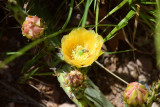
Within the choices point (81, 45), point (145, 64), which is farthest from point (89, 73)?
point (145, 64)

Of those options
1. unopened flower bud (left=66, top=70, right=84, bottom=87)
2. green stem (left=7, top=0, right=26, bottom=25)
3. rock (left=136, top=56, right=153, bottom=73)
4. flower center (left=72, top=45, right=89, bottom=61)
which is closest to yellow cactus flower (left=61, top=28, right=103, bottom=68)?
flower center (left=72, top=45, right=89, bottom=61)

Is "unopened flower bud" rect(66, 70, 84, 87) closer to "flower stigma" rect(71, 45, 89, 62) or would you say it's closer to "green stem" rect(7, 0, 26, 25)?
"flower stigma" rect(71, 45, 89, 62)

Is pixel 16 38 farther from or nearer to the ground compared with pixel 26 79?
farther from the ground

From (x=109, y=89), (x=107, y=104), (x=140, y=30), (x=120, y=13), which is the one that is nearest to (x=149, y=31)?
(x=140, y=30)

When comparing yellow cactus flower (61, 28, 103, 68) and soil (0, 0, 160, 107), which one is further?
soil (0, 0, 160, 107)

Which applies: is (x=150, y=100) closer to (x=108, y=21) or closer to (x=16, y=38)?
(x=108, y=21)

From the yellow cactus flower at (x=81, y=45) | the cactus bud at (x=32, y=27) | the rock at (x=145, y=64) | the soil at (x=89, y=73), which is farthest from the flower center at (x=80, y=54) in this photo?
the rock at (x=145, y=64)

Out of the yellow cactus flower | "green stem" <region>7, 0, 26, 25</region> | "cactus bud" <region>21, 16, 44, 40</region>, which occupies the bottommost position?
the yellow cactus flower
